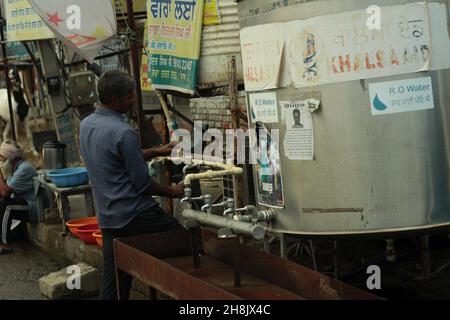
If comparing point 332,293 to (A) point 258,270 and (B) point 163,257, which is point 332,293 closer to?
(A) point 258,270

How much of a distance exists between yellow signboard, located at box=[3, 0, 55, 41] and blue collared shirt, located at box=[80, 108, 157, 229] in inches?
219

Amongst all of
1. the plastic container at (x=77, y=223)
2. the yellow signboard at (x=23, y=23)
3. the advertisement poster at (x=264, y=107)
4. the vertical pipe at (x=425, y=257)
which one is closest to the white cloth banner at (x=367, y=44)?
the advertisement poster at (x=264, y=107)

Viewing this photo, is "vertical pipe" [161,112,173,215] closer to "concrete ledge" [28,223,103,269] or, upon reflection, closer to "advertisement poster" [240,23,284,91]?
"concrete ledge" [28,223,103,269]

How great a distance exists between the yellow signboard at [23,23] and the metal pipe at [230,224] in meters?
6.20

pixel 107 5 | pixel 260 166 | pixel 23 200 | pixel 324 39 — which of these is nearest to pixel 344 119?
pixel 324 39

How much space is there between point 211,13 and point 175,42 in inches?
18.2

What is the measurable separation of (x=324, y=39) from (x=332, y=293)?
1.58 meters

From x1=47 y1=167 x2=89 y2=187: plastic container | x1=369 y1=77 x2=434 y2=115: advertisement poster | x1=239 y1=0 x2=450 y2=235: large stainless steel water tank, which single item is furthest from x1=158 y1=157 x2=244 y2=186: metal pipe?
x1=47 y1=167 x2=89 y2=187: plastic container

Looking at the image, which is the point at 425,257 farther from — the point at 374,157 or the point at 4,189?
the point at 4,189

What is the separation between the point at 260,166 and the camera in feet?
17.8

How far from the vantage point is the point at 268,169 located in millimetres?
5316

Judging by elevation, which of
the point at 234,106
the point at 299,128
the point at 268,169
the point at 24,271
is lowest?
the point at 24,271

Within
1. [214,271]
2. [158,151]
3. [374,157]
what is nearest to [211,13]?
[158,151]

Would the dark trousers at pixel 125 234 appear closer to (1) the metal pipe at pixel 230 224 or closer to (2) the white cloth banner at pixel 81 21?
(1) the metal pipe at pixel 230 224
